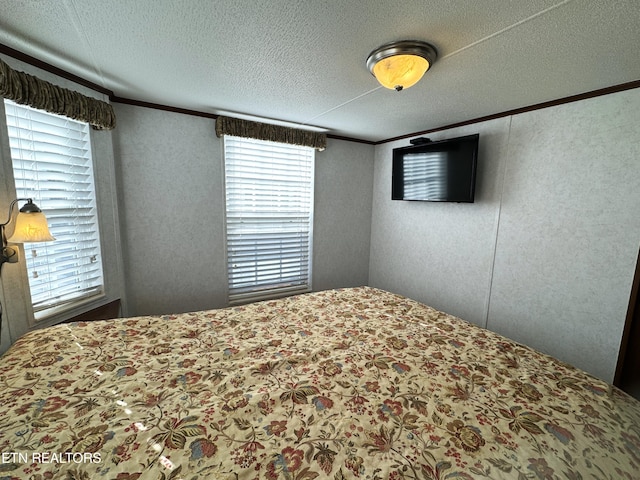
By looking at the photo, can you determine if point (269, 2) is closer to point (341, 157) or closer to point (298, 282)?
point (341, 157)

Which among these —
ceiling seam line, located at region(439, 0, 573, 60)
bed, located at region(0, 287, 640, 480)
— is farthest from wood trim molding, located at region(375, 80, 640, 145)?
bed, located at region(0, 287, 640, 480)

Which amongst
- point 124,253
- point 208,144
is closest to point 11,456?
point 124,253

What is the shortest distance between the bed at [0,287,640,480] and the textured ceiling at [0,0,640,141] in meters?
1.64

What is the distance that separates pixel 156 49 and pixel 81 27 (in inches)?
12.6

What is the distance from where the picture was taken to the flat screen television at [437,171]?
2.42 meters

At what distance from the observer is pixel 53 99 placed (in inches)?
62.4

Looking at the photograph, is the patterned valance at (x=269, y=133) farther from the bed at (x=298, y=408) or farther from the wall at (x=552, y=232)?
the bed at (x=298, y=408)

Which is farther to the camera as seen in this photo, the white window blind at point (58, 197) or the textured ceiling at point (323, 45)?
the white window blind at point (58, 197)

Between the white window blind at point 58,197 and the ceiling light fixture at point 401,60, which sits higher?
the ceiling light fixture at point 401,60

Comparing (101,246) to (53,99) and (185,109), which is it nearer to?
(53,99)

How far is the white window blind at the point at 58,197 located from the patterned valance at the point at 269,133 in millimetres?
1064

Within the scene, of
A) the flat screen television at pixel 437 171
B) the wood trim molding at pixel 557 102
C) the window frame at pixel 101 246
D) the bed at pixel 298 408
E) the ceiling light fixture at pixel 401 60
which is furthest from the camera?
the flat screen television at pixel 437 171

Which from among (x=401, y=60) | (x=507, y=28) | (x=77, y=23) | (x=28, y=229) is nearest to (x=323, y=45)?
(x=401, y=60)

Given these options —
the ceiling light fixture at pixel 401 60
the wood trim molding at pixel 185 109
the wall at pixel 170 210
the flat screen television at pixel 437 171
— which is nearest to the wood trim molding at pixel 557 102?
the wood trim molding at pixel 185 109
